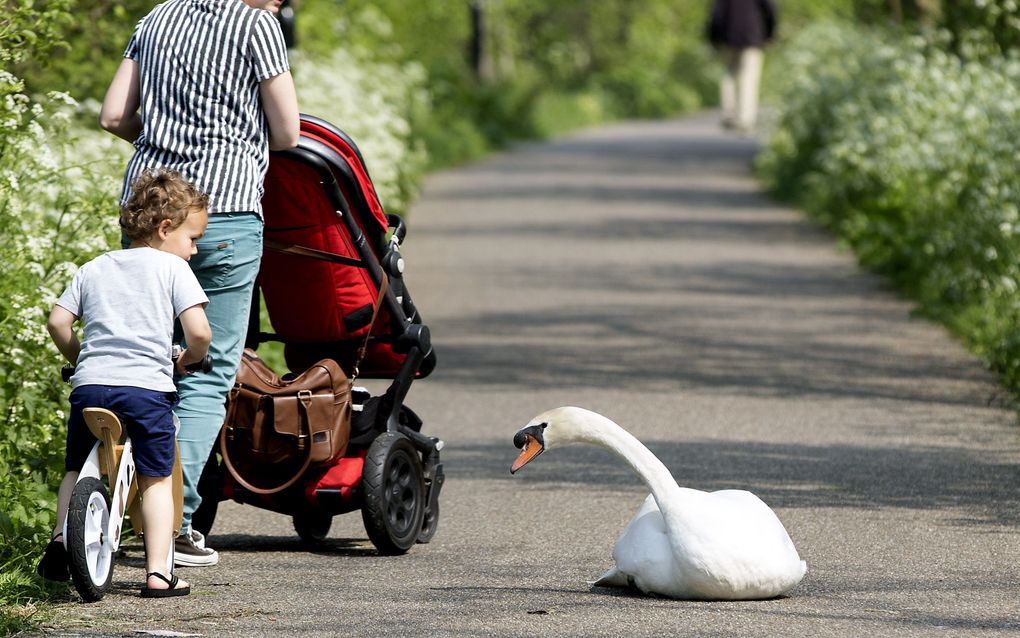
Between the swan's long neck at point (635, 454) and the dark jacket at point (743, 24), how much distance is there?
20.4m

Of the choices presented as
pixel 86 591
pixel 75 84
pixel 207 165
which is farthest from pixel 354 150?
pixel 75 84

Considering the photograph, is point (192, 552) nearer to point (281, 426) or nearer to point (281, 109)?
point (281, 426)

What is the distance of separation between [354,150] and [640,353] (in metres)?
5.49

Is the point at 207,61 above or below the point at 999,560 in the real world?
above

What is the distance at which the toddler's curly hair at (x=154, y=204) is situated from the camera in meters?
5.61

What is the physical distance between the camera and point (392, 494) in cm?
642

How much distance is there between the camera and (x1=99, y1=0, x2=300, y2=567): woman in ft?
19.9

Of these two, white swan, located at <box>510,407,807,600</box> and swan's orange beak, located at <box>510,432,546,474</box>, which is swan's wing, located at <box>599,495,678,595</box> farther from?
swan's orange beak, located at <box>510,432,546,474</box>

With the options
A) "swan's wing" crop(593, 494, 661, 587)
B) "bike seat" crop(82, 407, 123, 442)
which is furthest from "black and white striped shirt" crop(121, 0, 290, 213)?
"swan's wing" crop(593, 494, 661, 587)

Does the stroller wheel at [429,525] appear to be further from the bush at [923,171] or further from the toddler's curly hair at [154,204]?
the bush at [923,171]

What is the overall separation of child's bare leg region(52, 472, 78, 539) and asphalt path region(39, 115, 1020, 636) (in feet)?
0.76

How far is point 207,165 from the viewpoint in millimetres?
6082

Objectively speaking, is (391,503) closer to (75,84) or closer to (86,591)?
(86,591)

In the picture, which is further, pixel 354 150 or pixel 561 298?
pixel 561 298
